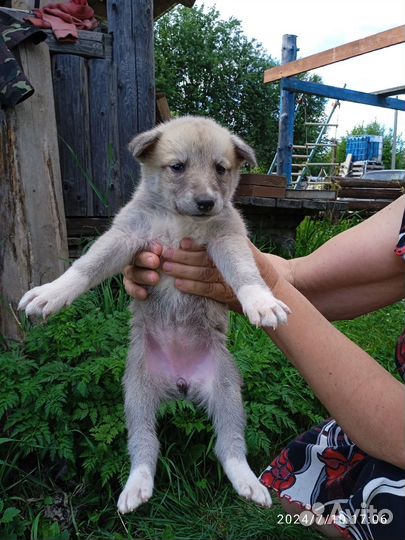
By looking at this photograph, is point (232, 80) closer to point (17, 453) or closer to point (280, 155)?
point (280, 155)

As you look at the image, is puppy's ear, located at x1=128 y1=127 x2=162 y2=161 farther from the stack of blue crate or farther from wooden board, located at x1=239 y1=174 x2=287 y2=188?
the stack of blue crate

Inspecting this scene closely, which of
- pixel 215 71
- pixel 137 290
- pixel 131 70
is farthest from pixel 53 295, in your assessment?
pixel 215 71

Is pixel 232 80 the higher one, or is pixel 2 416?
pixel 232 80

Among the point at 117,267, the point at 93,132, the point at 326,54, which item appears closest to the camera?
the point at 117,267

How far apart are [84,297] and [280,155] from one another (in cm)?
742

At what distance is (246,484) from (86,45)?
149 inches

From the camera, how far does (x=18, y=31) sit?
3.63 meters

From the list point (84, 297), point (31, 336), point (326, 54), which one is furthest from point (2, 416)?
point (326, 54)

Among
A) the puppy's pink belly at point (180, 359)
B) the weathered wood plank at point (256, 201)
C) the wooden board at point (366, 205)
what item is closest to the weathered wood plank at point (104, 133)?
the weathered wood plank at point (256, 201)

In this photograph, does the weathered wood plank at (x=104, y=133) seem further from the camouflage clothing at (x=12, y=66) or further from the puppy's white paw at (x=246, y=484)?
the puppy's white paw at (x=246, y=484)

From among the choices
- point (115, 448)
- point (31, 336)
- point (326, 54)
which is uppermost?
point (326, 54)

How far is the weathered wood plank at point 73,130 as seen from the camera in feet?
14.7

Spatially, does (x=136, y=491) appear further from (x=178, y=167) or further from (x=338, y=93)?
(x=338, y=93)

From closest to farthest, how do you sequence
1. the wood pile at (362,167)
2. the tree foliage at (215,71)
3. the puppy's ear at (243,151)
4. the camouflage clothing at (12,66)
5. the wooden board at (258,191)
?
the puppy's ear at (243,151) → the camouflage clothing at (12,66) → the wooden board at (258,191) → the tree foliage at (215,71) → the wood pile at (362,167)
